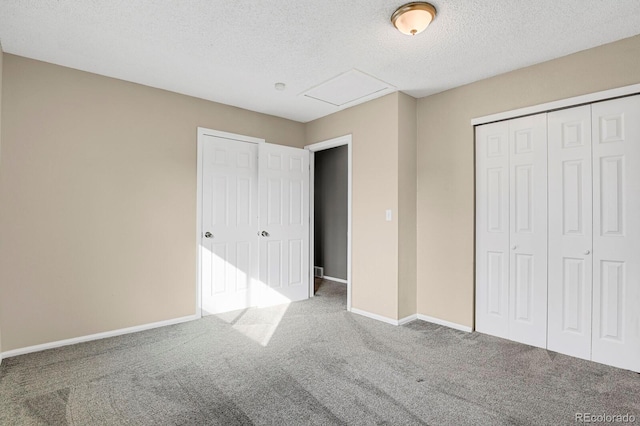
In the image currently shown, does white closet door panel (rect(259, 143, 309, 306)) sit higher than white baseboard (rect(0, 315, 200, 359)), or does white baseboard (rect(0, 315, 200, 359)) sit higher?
white closet door panel (rect(259, 143, 309, 306))

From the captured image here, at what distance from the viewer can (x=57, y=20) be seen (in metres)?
2.40

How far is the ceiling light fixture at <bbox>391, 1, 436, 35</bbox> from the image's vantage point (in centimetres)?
219

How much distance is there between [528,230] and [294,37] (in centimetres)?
A: 263

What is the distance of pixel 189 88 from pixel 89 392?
2.86 meters

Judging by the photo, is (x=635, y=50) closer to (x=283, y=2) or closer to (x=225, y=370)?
(x=283, y=2)

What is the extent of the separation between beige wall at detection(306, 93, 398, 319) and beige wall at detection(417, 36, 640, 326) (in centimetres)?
39

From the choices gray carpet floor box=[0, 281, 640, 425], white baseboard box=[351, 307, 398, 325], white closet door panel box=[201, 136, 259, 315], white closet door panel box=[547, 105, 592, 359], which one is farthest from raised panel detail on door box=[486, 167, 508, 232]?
white closet door panel box=[201, 136, 259, 315]

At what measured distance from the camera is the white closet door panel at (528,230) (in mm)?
3031

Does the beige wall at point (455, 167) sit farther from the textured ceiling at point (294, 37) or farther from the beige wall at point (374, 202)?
the beige wall at point (374, 202)

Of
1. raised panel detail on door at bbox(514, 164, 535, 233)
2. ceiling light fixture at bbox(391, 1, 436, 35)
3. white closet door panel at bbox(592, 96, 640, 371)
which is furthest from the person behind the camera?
raised panel detail on door at bbox(514, 164, 535, 233)

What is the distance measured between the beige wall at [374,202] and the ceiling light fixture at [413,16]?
1.45 m

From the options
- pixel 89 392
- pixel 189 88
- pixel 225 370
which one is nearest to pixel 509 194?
pixel 225 370

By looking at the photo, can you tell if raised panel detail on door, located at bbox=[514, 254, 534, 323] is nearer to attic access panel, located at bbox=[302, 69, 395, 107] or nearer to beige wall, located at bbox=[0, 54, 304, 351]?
attic access panel, located at bbox=[302, 69, 395, 107]

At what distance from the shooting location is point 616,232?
2.65 metres
